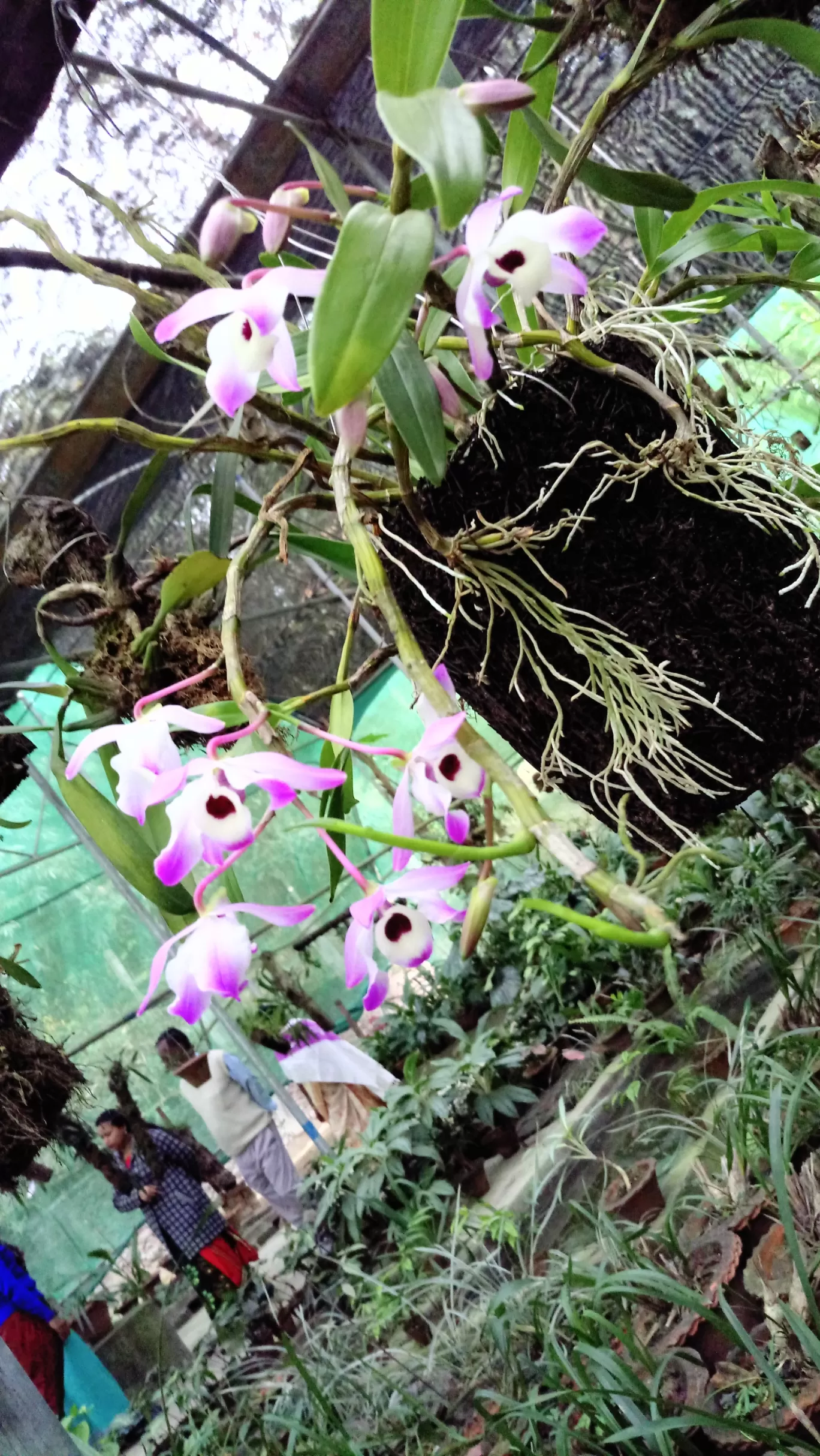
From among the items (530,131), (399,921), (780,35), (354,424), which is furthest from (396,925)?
(780,35)

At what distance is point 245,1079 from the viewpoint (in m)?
2.41

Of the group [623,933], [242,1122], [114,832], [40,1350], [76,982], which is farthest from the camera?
[76,982]

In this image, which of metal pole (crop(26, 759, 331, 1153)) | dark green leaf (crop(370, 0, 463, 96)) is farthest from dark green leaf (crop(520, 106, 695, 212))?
metal pole (crop(26, 759, 331, 1153))

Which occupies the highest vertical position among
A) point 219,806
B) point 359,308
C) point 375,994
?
point 359,308

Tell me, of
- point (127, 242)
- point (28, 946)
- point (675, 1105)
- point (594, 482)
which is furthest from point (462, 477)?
point (28, 946)

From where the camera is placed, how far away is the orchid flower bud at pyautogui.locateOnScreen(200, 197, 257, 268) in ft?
1.41

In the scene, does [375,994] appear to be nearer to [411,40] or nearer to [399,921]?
[399,921]

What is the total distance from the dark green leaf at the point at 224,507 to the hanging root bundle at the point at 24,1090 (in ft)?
3.07

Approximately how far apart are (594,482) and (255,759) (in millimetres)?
282

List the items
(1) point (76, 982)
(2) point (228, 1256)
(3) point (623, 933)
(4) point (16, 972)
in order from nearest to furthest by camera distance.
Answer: (3) point (623, 933) → (4) point (16, 972) → (2) point (228, 1256) → (1) point (76, 982)

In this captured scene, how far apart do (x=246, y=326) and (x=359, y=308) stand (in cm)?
9

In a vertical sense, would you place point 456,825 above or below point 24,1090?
above

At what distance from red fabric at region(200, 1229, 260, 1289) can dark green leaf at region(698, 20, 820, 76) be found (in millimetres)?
2451

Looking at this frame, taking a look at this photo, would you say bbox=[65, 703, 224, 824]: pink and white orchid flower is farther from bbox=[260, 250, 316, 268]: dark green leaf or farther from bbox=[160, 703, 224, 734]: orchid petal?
bbox=[260, 250, 316, 268]: dark green leaf
